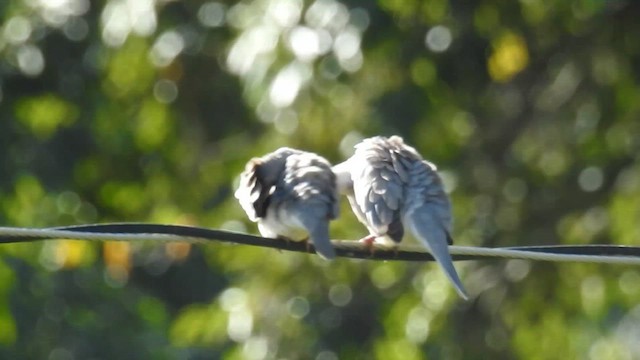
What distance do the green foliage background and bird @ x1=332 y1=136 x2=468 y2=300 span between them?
210 centimetres

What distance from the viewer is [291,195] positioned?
20.5 ft

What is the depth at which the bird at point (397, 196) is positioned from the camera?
605 cm

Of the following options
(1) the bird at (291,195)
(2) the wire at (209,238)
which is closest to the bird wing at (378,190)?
(1) the bird at (291,195)

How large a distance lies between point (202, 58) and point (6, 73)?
4.42ft

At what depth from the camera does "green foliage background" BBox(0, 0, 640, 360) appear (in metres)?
8.99

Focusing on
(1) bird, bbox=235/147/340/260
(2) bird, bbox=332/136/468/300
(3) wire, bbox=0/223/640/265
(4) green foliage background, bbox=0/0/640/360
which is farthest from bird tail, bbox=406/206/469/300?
(4) green foliage background, bbox=0/0/640/360

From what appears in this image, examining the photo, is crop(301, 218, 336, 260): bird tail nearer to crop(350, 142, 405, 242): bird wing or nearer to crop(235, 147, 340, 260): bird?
crop(235, 147, 340, 260): bird

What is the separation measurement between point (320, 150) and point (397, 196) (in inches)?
123

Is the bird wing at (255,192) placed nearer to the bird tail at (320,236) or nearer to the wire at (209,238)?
the bird tail at (320,236)

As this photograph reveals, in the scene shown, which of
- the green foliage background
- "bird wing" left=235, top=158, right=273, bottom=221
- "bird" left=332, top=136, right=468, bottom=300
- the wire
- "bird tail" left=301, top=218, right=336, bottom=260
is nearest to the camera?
the wire

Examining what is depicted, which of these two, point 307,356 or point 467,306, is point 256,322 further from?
point 467,306

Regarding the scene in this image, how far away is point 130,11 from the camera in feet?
32.1

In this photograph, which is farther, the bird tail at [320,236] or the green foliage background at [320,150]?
the green foliage background at [320,150]

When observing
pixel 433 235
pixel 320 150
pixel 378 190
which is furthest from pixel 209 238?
pixel 320 150
